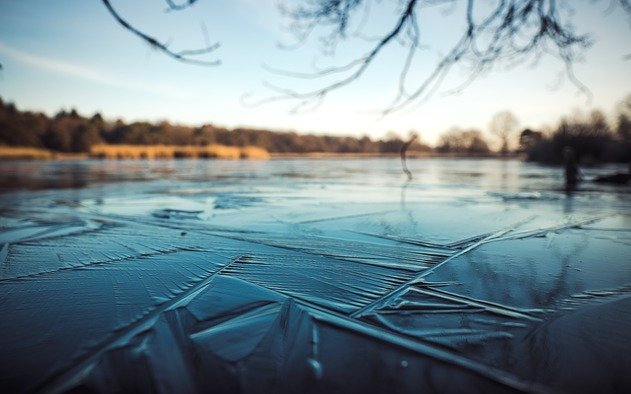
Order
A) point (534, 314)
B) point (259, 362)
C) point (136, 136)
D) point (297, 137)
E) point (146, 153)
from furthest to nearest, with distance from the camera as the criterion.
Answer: point (297, 137) → point (136, 136) → point (146, 153) → point (534, 314) → point (259, 362)

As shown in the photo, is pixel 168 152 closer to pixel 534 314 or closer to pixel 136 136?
pixel 136 136

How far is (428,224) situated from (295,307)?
7.10ft

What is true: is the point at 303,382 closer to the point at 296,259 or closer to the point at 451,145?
the point at 296,259

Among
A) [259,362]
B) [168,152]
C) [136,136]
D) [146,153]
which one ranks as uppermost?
[136,136]

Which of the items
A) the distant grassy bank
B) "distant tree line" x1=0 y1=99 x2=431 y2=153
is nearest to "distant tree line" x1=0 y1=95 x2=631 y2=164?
"distant tree line" x1=0 y1=99 x2=431 y2=153

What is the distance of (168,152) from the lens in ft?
109

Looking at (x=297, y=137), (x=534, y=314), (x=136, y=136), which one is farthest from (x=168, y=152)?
(x=297, y=137)

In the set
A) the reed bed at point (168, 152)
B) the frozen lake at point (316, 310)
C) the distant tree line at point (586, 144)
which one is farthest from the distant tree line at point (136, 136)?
the frozen lake at point (316, 310)

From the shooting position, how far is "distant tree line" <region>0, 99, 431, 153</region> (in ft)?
130

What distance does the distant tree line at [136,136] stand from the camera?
39572 mm

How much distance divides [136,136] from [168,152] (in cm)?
2162

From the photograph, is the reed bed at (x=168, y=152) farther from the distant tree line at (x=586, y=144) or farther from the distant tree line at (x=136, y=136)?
the distant tree line at (x=586, y=144)

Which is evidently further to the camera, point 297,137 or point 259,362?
point 297,137

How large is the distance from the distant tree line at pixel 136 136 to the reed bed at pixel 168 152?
12.6 metres
